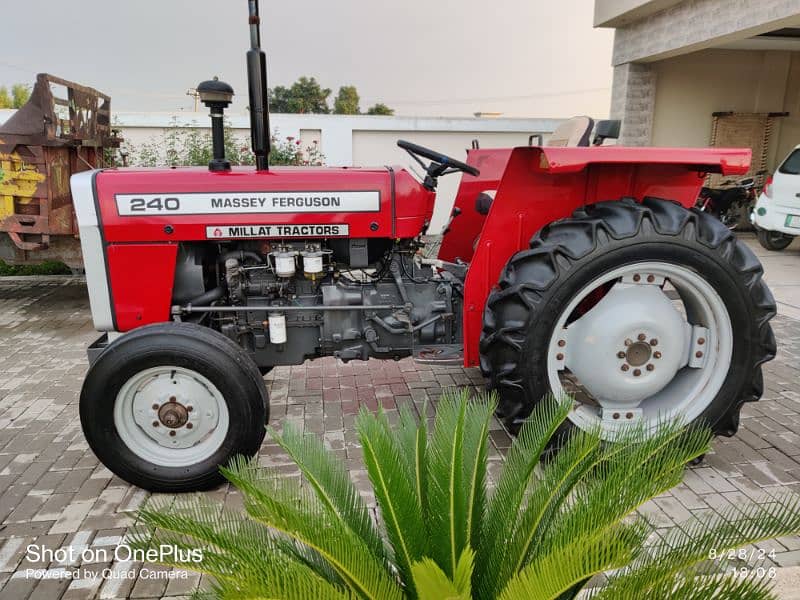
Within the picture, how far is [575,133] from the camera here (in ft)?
13.6

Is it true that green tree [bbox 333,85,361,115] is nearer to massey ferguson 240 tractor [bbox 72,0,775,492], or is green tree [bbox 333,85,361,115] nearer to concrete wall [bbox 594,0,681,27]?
concrete wall [bbox 594,0,681,27]

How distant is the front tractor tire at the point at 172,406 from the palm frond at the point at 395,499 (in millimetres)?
1115

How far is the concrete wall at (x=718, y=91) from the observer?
10648mm

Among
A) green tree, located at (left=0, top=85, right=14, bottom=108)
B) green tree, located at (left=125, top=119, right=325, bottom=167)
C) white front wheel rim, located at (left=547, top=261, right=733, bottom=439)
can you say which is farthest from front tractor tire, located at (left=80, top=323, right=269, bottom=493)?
green tree, located at (left=0, top=85, right=14, bottom=108)

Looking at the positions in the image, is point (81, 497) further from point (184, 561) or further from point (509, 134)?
point (509, 134)

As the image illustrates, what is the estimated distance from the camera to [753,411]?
3.66 meters

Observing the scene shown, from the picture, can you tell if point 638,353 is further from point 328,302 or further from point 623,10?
point 623,10

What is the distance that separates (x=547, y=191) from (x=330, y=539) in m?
2.09

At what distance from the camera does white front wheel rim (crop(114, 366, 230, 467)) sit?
2754 mm

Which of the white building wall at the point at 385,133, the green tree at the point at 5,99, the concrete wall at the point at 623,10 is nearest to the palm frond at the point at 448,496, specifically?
the white building wall at the point at 385,133

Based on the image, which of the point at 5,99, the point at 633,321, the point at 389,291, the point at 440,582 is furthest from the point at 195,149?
the point at 5,99

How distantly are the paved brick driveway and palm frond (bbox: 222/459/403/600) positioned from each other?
36.0 inches

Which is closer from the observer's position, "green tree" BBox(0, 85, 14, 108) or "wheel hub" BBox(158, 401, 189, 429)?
"wheel hub" BBox(158, 401, 189, 429)

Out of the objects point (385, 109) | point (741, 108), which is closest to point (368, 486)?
point (741, 108)
